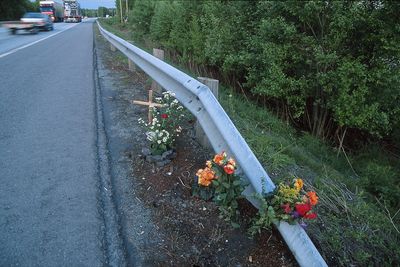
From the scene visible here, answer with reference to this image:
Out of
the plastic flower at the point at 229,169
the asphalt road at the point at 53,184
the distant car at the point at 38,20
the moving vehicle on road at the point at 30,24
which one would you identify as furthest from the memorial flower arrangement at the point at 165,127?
the distant car at the point at 38,20

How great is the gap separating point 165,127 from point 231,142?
1124mm

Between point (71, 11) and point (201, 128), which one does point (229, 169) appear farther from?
point (71, 11)

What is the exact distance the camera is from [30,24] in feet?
80.2

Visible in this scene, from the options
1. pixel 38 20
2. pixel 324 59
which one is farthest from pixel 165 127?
pixel 38 20

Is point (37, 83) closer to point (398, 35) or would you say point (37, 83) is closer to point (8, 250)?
point (8, 250)

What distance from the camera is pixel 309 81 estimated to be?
16.3 feet

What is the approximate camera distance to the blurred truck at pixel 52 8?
164 ft

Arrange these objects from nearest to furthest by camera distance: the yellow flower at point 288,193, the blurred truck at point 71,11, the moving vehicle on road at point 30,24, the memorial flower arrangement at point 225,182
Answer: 1. the yellow flower at point 288,193
2. the memorial flower arrangement at point 225,182
3. the moving vehicle on road at point 30,24
4. the blurred truck at point 71,11

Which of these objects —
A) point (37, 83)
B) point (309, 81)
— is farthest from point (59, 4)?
point (309, 81)

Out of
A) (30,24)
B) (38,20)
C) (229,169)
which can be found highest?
(229,169)

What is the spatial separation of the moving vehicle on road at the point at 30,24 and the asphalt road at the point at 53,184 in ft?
69.7

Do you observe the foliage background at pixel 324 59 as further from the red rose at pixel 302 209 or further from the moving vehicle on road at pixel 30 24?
the moving vehicle on road at pixel 30 24

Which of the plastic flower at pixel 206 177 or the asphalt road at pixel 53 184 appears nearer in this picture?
the asphalt road at pixel 53 184

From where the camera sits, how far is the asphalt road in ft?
6.98
